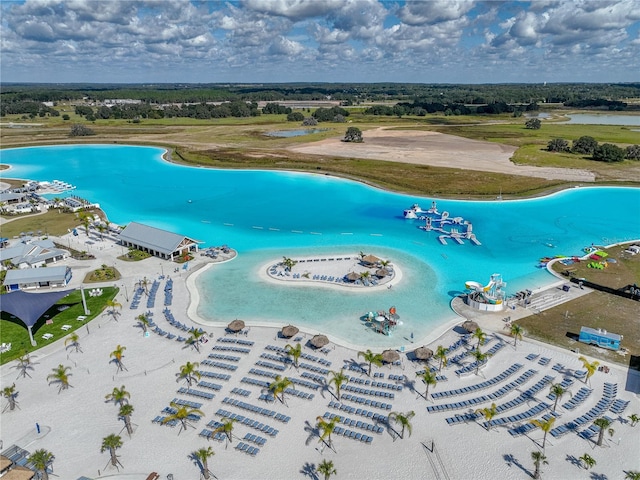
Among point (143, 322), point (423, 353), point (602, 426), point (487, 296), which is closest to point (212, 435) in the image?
point (143, 322)

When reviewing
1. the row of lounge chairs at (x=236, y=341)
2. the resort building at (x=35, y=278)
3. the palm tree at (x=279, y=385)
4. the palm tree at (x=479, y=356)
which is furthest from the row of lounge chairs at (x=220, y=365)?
the resort building at (x=35, y=278)

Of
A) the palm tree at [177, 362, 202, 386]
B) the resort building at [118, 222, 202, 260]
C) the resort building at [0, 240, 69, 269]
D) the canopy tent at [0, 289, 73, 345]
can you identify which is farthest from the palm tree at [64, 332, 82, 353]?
the resort building at [0, 240, 69, 269]

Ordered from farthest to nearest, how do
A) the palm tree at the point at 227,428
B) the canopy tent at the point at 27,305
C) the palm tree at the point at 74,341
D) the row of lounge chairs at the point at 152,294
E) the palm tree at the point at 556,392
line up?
the row of lounge chairs at the point at 152,294, the canopy tent at the point at 27,305, the palm tree at the point at 74,341, the palm tree at the point at 556,392, the palm tree at the point at 227,428

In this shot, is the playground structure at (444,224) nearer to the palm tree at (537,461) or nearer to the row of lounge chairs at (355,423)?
the row of lounge chairs at (355,423)

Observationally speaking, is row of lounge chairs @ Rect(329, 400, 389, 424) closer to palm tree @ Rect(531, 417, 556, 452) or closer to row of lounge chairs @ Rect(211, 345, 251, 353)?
palm tree @ Rect(531, 417, 556, 452)

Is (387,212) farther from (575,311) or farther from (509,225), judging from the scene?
(575,311)

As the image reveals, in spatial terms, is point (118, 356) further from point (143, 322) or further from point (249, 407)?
point (249, 407)

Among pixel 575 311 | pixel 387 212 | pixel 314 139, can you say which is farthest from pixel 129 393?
pixel 314 139
